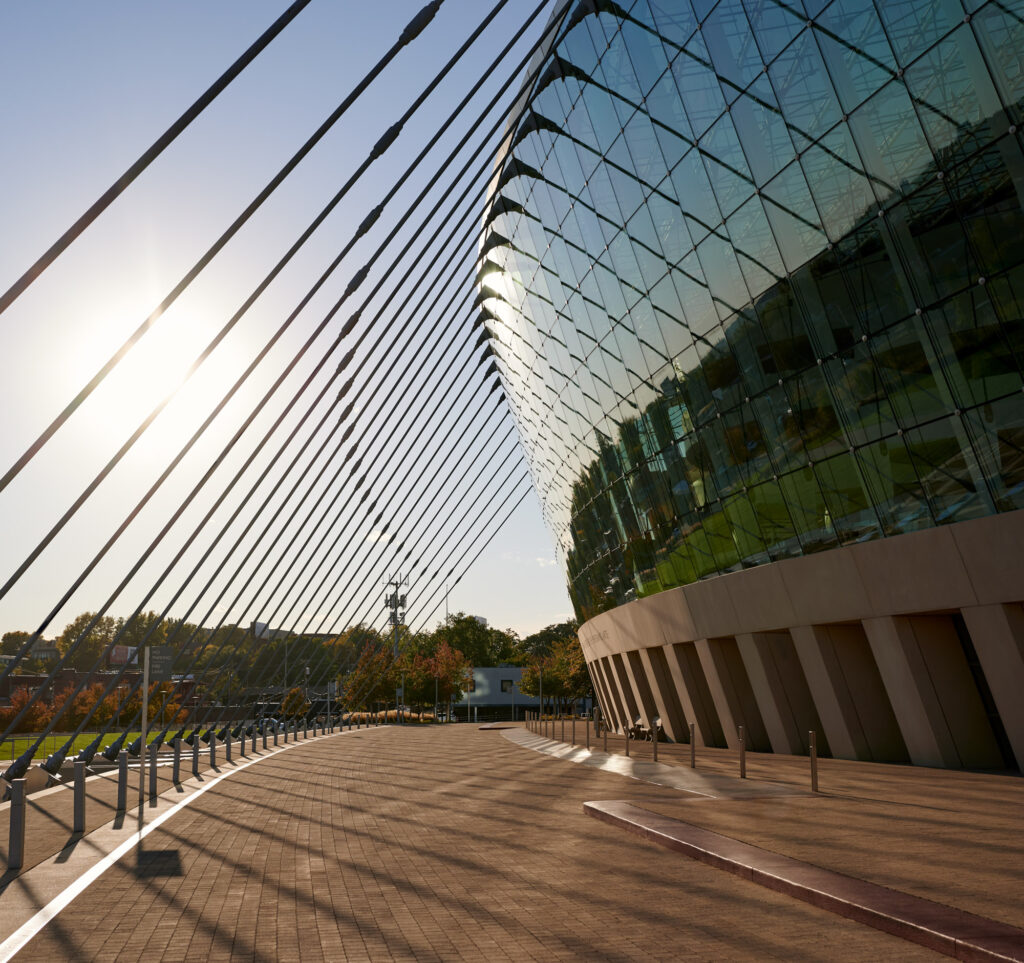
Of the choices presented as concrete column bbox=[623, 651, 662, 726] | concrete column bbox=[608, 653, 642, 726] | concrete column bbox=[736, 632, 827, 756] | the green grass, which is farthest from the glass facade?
the green grass

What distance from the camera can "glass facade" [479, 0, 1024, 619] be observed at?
16484 millimetres

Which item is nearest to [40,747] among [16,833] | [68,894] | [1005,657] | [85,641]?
[16,833]

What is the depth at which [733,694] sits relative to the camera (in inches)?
1116

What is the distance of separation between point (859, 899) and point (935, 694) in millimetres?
13521

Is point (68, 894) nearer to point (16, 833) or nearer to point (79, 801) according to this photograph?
point (16, 833)

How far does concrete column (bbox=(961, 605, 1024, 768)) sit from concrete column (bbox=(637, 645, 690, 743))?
17489mm

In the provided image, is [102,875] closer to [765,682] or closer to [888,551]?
[888,551]

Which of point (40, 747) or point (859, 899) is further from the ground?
point (40, 747)

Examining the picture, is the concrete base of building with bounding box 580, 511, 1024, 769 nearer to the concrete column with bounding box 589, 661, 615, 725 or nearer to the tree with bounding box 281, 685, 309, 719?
the concrete column with bounding box 589, 661, 615, 725

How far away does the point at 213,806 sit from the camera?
17078 mm

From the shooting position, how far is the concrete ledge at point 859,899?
20.9 ft

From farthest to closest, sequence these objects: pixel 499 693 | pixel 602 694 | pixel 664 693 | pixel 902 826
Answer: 1. pixel 499 693
2. pixel 602 694
3. pixel 664 693
4. pixel 902 826

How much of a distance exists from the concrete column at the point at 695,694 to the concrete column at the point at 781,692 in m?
5.20

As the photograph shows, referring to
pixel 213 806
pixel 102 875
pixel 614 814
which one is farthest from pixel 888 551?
pixel 102 875
